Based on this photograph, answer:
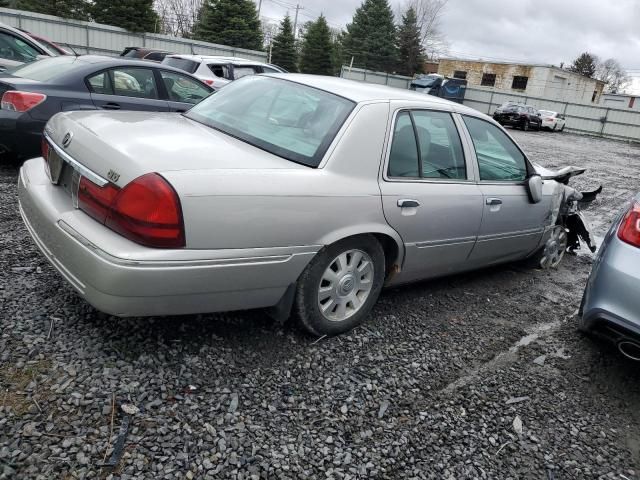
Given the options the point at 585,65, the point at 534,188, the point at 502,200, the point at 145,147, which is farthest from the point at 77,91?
the point at 585,65

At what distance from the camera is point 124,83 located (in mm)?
6105

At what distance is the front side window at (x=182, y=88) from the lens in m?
6.64

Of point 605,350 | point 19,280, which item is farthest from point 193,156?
point 605,350

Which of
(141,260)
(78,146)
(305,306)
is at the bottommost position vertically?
(305,306)

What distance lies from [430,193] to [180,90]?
462 centimetres

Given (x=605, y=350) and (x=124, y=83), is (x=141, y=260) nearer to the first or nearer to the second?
(x=605, y=350)

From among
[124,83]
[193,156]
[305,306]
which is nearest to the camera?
[193,156]

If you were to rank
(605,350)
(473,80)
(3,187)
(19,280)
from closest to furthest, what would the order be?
(19,280), (605,350), (3,187), (473,80)

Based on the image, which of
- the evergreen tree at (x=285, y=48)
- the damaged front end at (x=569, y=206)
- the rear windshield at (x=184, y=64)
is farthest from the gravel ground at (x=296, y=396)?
the evergreen tree at (x=285, y=48)

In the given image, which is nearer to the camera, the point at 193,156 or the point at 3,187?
the point at 193,156

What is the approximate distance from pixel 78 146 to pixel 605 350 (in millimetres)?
3625

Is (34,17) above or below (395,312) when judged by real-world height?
above

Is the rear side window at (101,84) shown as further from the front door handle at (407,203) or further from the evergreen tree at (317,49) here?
the evergreen tree at (317,49)

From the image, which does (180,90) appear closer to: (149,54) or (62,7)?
(149,54)
